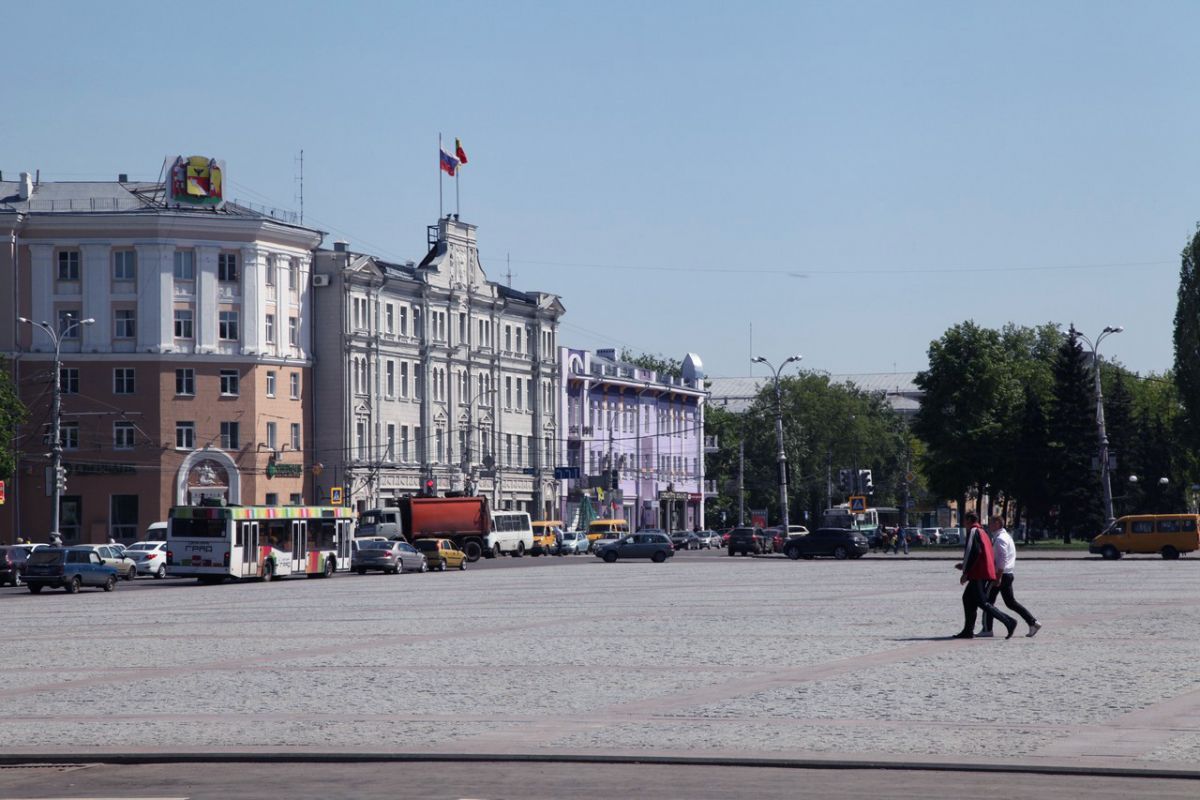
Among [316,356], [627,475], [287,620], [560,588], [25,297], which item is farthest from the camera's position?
[627,475]

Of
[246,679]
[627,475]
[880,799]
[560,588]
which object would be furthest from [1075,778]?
[627,475]

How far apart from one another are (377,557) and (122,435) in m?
25.2

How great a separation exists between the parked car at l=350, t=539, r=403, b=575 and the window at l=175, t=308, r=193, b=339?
2486cm

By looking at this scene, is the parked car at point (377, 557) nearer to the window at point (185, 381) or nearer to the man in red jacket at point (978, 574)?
the window at point (185, 381)

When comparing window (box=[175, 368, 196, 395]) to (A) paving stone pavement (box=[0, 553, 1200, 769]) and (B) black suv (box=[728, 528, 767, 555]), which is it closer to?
(B) black suv (box=[728, 528, 767, 555])

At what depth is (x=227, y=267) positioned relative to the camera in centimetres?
8919

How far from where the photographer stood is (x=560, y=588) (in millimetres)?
47344

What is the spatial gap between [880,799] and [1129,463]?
335 ft

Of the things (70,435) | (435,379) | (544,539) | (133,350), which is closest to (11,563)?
(70,435)

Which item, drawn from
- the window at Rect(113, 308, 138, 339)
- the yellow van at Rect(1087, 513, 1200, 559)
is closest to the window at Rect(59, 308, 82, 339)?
the window at Rect(113, 308, 138, 339)

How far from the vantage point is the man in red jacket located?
24.6 meters

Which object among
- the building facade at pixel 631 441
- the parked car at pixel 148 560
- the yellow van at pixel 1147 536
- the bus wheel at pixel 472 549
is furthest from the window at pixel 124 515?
the yellow van at pixel 1147 536

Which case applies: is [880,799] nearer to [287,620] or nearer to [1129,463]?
[287,620]

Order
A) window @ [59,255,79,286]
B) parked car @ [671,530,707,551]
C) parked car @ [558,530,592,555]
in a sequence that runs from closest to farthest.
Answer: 1. window @ [59,255,79,286]
2. parked car @ [558,530,592,555]
3. parked car @ [671,530,707,551]
